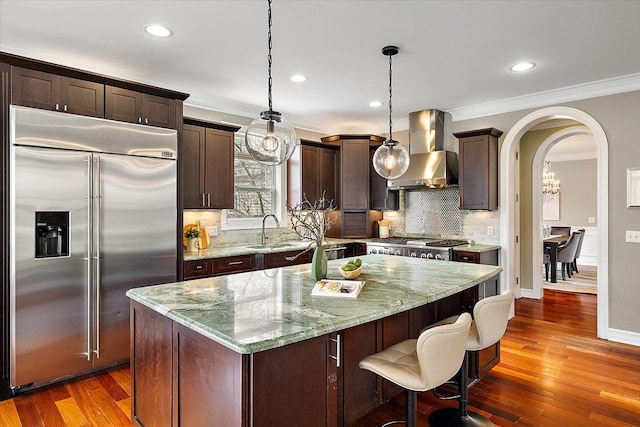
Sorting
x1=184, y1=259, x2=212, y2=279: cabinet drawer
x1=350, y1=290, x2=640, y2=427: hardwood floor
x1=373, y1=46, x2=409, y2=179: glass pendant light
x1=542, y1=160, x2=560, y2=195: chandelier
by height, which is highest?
x1=542, y1=160, x2=560, y2=195: chandelier

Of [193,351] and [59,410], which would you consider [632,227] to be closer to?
[193,351]

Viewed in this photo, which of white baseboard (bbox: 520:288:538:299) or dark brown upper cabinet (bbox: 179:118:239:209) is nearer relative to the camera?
dark brown upper cabinet (bbox: 179:118:239:209)

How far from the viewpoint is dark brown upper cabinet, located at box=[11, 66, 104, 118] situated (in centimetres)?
283

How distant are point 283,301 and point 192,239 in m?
2.63

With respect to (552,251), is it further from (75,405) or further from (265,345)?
(75,405)

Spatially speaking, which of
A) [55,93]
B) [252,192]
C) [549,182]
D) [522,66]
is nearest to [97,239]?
[55,93]

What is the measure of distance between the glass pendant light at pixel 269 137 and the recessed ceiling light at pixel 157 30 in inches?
37.5

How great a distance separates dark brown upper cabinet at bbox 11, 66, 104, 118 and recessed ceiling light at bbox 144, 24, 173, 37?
750 millimetres

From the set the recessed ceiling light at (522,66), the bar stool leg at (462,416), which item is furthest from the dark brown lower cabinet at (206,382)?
the recessed ceiling light at (522,66)

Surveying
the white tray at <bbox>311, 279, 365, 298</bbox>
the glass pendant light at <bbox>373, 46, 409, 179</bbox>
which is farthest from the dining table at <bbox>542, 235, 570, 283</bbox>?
the white tray at <bbox>311, 279, 365, 298</bbox>

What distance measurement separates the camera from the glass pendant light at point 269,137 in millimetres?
2242

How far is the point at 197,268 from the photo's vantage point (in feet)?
12.5

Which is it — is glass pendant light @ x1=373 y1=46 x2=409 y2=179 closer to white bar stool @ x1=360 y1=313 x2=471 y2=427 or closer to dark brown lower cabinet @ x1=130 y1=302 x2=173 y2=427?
white bar stool @ x1=360 y1=313 x2=471 y2=427

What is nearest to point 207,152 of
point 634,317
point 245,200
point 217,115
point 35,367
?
point 217,115
